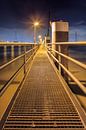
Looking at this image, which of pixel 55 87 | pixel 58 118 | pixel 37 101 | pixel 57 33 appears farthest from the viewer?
pixel 57 33

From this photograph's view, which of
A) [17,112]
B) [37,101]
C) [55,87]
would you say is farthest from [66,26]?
[17,112]

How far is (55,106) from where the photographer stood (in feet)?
18.9

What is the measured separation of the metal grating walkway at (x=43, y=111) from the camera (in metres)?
4.71

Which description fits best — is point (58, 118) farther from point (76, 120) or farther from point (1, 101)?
point (1, 101)

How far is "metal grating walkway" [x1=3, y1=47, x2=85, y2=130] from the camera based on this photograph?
15.5 ft

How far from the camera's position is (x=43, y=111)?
→ 5438mm

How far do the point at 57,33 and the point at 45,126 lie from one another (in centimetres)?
979

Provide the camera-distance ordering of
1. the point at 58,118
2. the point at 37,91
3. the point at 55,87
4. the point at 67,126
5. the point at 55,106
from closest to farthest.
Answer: the point at 67,126
the point at 58,118
the point at 55,106
the point at 37,91
the point at 55,87

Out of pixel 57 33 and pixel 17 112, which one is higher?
pixel 57 33

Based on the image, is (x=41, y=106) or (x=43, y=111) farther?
(x=41, y=106)

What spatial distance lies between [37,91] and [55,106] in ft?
4.54

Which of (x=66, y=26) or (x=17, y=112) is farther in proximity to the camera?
(x=66, y=26)

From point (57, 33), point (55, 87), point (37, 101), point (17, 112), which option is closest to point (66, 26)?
point (57, 33)

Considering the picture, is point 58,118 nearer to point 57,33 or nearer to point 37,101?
point 37,101
